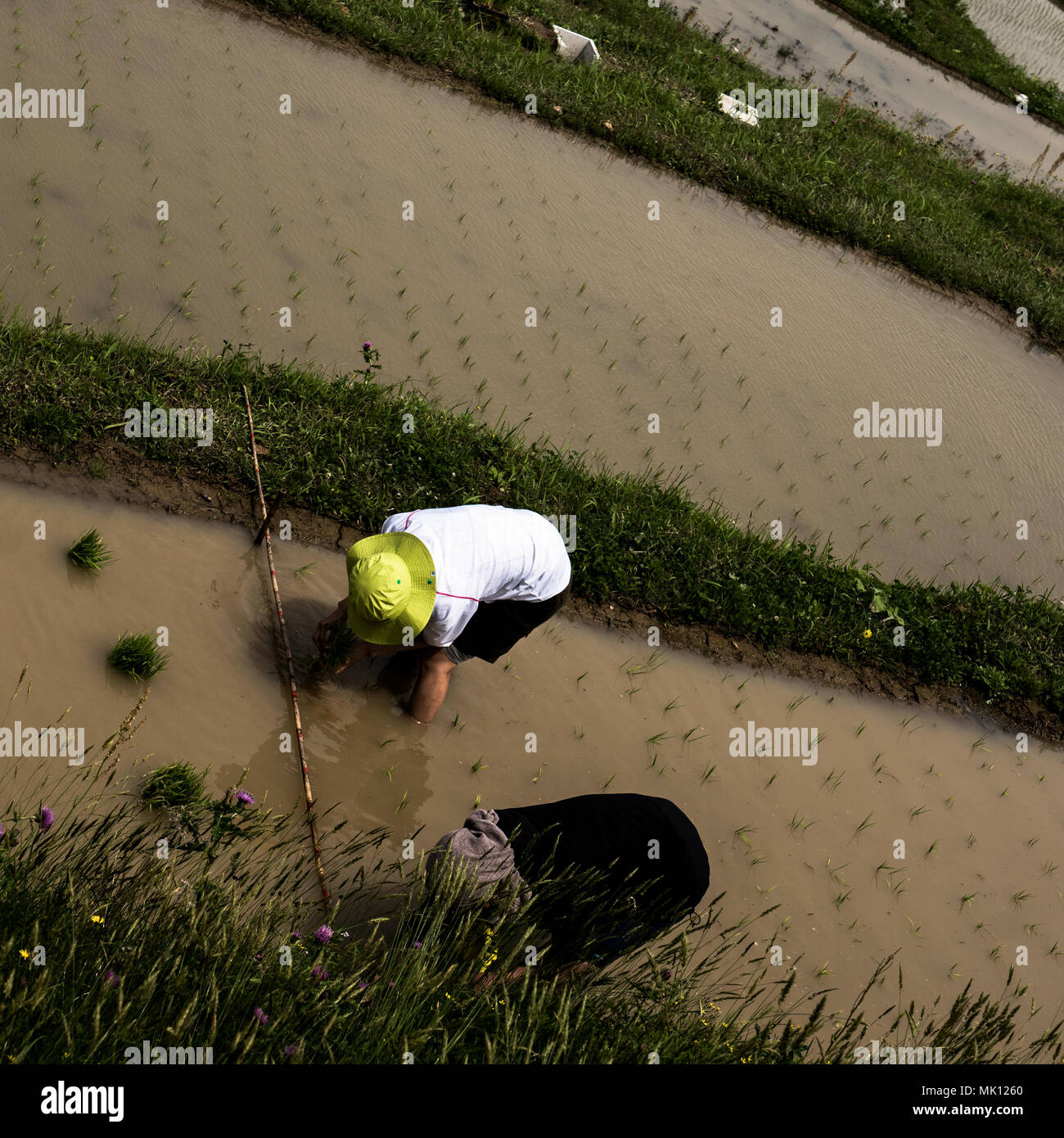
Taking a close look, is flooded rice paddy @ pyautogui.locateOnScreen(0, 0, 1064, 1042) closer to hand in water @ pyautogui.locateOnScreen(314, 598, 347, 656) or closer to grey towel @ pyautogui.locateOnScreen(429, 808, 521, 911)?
hand in water @ pyautogui.locateOnScreen(314, 598, 347, 656)

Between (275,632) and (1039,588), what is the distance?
17.2ft

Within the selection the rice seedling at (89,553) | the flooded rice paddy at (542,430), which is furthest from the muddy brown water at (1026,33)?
the rice seedling at (89,553)

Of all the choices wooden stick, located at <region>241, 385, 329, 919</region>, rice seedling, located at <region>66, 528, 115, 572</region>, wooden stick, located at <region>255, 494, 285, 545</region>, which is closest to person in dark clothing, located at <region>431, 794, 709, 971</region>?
wooden stick, located at <region>241, 385, 329, 919</region>

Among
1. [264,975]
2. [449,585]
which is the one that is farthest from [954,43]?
[264,975]

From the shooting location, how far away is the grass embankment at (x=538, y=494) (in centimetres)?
Answer: 506

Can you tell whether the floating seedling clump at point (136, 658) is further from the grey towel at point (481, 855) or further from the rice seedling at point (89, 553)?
the grey towel at point (481, 855)

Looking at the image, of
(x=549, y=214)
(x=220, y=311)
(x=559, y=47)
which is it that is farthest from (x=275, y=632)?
(x=559, y=47)

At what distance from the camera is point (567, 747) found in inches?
188

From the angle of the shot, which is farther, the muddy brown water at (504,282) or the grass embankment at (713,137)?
the grass embankment at (713,137)

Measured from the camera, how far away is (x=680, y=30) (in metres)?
11.2

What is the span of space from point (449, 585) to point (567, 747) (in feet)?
4.39

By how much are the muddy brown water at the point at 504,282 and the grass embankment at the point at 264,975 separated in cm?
294

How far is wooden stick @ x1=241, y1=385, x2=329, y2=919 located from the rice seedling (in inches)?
29.2

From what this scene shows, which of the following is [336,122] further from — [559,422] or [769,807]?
[769,807]
